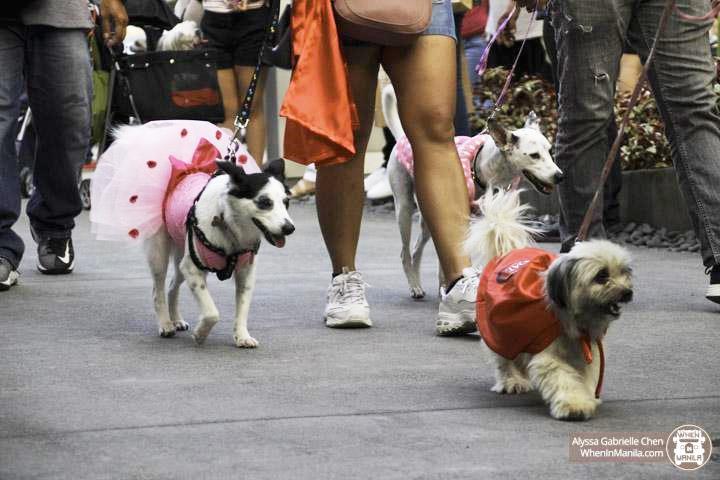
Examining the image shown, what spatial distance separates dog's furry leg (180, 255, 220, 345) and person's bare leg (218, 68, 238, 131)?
4.75m

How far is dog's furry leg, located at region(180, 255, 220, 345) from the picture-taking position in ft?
16.4

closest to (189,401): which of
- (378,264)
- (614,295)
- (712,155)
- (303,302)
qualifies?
(614,295)

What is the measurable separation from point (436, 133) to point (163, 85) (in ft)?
17.1

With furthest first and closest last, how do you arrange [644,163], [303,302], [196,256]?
[644,163] < [303,302] < [196,256]

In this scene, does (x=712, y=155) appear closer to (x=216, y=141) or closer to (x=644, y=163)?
(x=216, y=141)

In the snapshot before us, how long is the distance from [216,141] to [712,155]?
7.00 ft

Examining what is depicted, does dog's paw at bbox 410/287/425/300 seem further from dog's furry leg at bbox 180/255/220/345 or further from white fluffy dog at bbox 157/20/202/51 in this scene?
white fluffy dog at bbox 157/20/202/51

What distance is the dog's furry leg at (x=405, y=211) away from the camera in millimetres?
6414

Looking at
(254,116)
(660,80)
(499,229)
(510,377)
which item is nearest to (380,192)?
(254,116)

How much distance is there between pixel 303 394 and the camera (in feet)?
13.6


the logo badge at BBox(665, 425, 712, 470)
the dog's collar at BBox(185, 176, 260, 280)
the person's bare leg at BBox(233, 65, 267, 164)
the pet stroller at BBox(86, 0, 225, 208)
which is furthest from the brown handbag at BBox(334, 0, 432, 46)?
the person's bare leg at BBox(233, 65, 267, 164)

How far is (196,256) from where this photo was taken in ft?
16.6

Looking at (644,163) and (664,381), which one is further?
(644,163)

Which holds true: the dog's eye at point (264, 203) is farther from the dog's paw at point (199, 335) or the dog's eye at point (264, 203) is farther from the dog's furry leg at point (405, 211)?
the dog's furry leg at point (405, 211)
